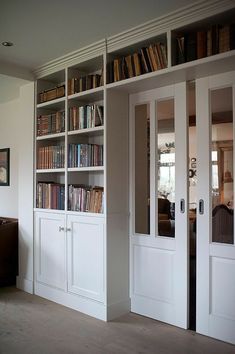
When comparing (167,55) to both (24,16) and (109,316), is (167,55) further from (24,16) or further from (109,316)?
(109,316)

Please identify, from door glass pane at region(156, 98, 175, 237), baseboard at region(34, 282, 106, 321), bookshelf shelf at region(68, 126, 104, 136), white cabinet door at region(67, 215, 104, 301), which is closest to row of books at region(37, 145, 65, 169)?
bookshelf shelf at region(68, 126, 104, 136)

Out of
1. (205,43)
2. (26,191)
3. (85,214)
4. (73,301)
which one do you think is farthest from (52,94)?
(73,301)

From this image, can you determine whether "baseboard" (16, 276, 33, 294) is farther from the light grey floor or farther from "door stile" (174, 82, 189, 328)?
"door stile" (174, 82, 189, 328)

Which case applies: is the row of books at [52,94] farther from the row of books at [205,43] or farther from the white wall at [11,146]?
the row of books at [205,43]

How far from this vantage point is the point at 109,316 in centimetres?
331

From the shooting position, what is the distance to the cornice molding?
8.51 feet

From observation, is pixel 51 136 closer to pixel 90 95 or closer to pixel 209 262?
pixel 90 95

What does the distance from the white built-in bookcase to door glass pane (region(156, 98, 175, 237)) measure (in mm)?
282

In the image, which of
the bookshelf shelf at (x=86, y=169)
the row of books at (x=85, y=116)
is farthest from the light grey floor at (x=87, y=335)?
the row of books at (x=85, y=116)

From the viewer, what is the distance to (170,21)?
2834 mm

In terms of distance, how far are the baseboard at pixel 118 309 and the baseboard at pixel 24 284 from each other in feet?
3.88

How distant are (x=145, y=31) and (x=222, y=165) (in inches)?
50.7

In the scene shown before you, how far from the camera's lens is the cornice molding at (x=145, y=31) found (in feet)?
8.51

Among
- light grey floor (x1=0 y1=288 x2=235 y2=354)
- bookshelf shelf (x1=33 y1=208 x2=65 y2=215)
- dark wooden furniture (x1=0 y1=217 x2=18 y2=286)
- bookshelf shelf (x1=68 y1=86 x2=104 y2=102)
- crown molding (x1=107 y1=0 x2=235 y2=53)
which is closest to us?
crown molding (x1=107 y1=0 x2=235 y2=53)
